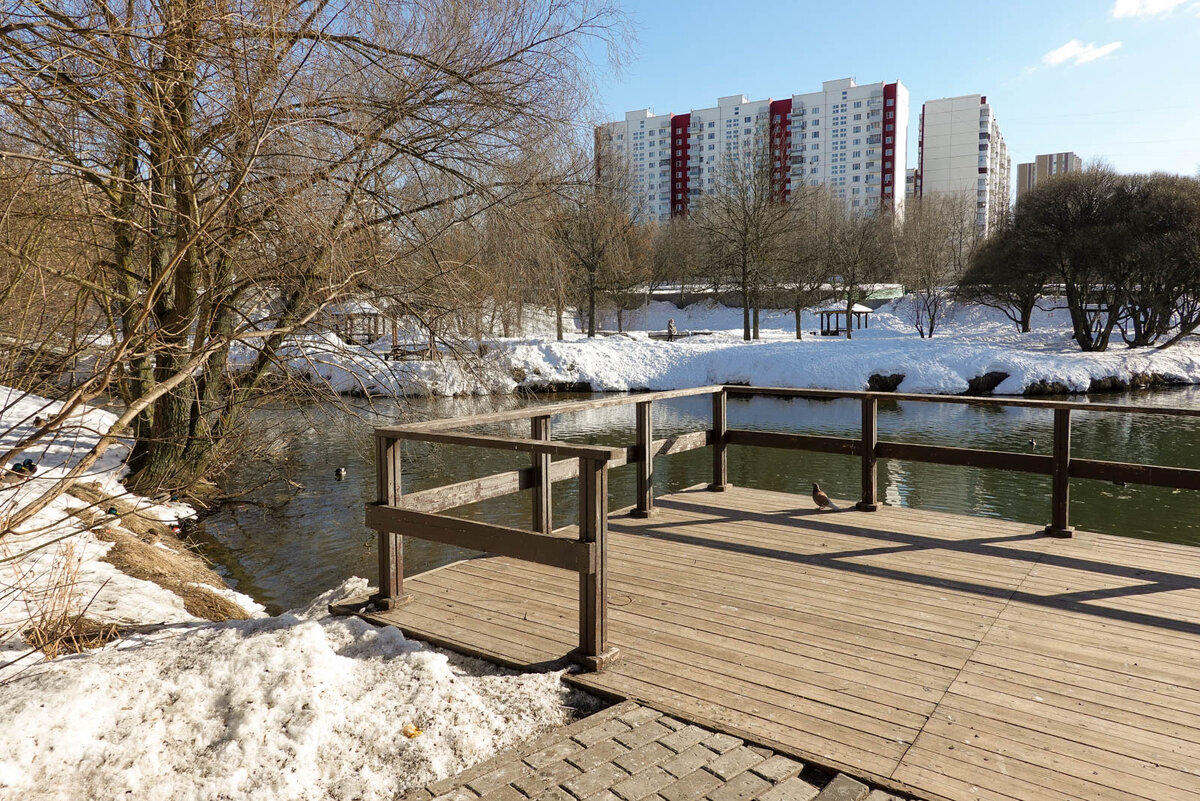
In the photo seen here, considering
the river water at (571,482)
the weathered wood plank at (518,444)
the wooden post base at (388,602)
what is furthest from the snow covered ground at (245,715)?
the river water at (571,482)

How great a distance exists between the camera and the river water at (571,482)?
9.56 meters

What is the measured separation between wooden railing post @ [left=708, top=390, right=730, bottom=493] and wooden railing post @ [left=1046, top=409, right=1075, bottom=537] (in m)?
2.68

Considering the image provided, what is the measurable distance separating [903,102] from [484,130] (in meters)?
91.9

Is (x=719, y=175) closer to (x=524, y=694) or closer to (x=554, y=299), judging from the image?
(x=554, y=299)

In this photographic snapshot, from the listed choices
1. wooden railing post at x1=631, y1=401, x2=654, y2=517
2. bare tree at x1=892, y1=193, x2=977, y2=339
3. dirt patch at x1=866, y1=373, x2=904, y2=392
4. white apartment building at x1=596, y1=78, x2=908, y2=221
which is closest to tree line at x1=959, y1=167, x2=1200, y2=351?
bare tree at x1=892, y1=193, x2=977, y2=339

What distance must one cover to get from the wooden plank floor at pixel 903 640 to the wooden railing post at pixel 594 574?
0.46 feet

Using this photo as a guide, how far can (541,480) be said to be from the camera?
577 cm

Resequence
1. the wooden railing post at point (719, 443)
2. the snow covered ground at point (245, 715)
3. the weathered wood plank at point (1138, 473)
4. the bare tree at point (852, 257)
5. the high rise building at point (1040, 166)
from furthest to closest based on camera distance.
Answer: the high rise building at point (1040, 166) → the bare tree at point (852, 257) → the wooden railing post at point (719, 443) → the weathered wood plank at point (1138, 473) → the snow covered ground at point (245, 715)

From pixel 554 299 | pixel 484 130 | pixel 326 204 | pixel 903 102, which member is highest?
pixel 903 102

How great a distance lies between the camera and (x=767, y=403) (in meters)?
24.3

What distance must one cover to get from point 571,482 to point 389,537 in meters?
8.71

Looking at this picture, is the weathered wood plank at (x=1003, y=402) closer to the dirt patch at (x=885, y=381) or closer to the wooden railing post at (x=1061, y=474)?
the wooden railing post at (x=1061, y=474)

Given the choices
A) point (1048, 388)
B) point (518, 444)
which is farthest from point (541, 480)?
point (1048, 388)

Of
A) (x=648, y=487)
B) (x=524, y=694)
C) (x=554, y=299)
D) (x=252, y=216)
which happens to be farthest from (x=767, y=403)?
(x=524, y=694)
